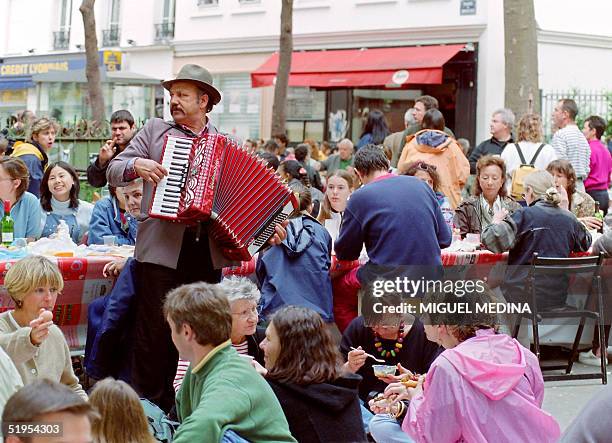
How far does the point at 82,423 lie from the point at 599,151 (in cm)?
1135

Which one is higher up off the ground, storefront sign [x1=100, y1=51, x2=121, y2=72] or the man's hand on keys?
storefront sign [x1=100, y1=51, x2=121, y2=72]

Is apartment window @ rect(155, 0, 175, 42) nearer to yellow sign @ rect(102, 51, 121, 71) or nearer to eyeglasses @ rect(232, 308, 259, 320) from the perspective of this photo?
yellow sign @ rect(102, 51, 121, 71)

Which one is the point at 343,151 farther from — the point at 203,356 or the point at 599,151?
the point at 203,356

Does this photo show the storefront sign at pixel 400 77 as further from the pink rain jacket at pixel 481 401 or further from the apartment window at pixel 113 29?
the pink rain jacket at pixel 481 401

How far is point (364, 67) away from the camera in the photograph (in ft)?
81.3

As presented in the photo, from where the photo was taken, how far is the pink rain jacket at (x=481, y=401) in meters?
4.80

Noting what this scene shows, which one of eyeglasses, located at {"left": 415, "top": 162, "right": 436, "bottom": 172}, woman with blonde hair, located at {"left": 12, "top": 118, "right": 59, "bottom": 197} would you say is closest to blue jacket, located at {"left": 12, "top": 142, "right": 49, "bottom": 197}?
woman with blonde hair, located at {"left": 12, "top": 118, "right": 59, "bottom": 197}

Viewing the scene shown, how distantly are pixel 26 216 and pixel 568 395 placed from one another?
4.28 metres

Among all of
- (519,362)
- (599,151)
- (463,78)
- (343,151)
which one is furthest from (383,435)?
(463,78)

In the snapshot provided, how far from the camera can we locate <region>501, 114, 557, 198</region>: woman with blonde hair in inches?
451

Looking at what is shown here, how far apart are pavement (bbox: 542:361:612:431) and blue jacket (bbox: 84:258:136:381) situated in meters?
2.99

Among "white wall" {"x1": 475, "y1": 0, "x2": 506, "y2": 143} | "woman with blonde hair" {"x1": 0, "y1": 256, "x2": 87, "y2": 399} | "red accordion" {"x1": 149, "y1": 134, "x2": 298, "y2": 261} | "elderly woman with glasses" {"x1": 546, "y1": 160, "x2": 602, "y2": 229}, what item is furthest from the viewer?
"white wall" {"x1": 475, "y1": 0, "x2": 506, "y2": 143}

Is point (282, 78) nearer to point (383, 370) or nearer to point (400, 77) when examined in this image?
point (400, 77)

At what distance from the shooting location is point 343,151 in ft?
51.3
